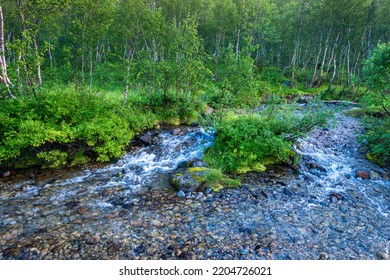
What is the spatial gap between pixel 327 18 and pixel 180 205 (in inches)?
1607

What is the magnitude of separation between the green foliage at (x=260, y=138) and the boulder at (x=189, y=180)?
1.51 meters

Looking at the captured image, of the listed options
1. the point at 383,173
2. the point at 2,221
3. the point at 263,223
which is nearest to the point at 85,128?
the point at 2,221

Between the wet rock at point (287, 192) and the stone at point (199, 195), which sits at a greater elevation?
the wet rock at point (287, 192)

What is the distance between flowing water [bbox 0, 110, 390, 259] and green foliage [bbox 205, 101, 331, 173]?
954 millimetres

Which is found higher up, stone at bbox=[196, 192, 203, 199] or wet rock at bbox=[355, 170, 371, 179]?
wet rock at bbox=[355, 170, 371, 179]

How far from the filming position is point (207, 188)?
1053 centimetres

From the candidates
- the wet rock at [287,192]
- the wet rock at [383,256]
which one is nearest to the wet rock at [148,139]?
the wet rock at [287,192]

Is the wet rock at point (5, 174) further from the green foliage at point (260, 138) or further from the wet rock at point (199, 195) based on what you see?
the green foliage at point (260, 138)

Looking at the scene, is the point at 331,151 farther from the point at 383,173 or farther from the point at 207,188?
the point at 207,188

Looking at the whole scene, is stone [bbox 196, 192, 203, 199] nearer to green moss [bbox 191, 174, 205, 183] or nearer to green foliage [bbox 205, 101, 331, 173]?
green moss [bbox 191, 174, 205, 183]

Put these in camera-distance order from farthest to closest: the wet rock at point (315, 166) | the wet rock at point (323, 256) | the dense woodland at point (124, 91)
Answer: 1. the wet rock at point (315, 166)
2. the dense woodland at point (124, 91)
3. the wet rock at point (323, 256)

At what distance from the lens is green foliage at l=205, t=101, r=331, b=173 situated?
12.6 meters

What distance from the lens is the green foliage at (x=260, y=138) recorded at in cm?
1261

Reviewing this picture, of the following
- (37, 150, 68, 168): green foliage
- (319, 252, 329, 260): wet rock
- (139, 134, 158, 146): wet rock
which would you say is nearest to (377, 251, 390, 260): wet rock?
(319, 252, 329, 260): wet rock
